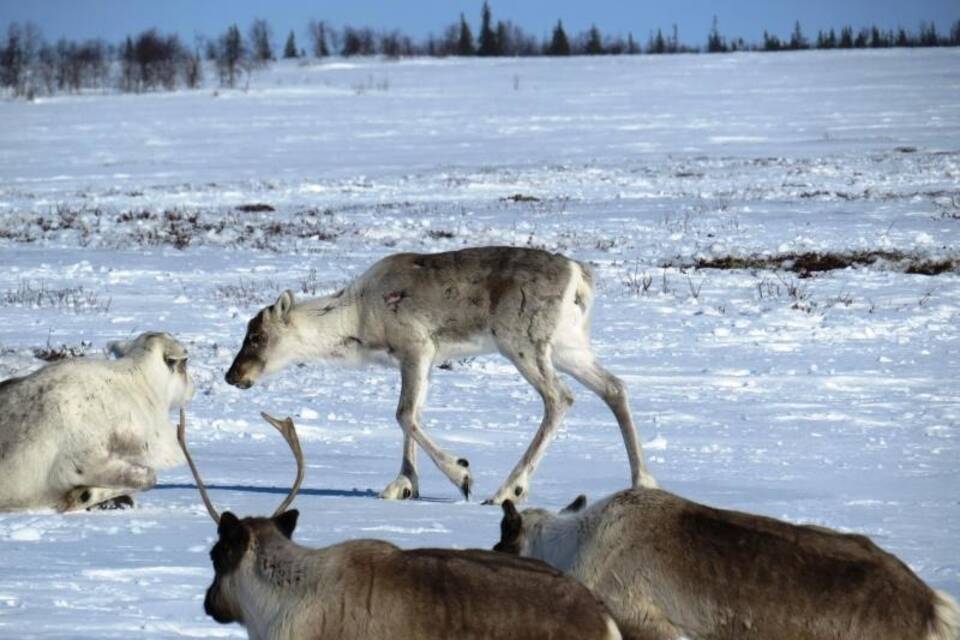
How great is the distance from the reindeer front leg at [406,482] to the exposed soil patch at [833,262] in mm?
10690

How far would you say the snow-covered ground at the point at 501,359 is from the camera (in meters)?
8.00

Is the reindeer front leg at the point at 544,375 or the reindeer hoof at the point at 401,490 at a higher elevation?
the reindeer front leg at the point at 544,375

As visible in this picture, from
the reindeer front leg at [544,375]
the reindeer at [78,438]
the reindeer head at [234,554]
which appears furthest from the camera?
the reindeer front leg at [544,375]

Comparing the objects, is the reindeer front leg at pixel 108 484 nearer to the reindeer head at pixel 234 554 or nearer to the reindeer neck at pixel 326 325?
the reindeer neck at pixel 326 325

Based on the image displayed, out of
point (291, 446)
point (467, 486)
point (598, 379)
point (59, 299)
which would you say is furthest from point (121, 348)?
point (59, 299)

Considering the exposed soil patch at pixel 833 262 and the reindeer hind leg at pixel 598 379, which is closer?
the reindeer hind leg at pixel 598 379

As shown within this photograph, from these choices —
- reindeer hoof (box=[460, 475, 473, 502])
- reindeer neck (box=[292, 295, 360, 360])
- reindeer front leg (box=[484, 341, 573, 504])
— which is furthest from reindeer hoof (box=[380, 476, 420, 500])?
reindeer neck (box=[292, 295, 360, 360])

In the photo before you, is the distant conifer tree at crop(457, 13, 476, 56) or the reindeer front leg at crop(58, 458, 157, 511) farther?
the distant conifer tree at crop(457, 13, 476, 56)

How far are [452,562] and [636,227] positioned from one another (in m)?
20.9

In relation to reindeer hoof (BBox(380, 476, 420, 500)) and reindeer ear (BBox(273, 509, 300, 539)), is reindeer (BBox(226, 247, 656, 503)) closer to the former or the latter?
reindeer hoof (BBox(380, 476, 420, 500))

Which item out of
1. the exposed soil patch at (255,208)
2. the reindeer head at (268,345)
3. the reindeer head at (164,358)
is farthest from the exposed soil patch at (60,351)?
the exposed soil patch at (255,208)

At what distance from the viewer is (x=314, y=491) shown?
9258mm

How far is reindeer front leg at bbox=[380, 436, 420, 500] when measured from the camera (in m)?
9.34

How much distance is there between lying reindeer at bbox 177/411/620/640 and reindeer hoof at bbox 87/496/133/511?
12.7 ft
